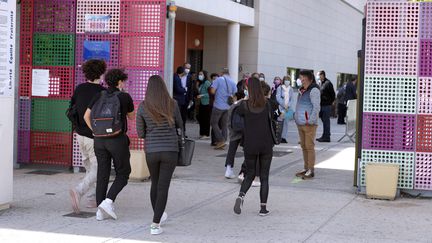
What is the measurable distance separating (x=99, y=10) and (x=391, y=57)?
4.62 m

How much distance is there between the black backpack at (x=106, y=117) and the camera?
7.47m

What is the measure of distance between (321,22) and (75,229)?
29106mm

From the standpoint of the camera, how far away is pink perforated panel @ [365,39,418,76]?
365 inches

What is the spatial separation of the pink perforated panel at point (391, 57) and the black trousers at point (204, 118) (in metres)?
7.99

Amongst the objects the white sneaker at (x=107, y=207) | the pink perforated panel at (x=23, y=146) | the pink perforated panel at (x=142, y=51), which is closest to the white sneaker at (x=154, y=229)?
the white sneaker at (x=107, y=207)

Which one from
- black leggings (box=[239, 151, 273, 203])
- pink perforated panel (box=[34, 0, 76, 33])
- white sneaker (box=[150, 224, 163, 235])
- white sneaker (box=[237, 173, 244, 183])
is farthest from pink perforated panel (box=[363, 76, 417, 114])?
pink perforated panel (box=[34, 0, 76, 33])

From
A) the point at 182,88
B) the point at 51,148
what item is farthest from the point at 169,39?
the point at 182,88

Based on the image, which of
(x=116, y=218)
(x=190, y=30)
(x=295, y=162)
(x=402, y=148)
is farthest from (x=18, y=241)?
(x=190, y=30)

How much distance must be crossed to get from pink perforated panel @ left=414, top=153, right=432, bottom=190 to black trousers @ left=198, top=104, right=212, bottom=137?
27.2 feet

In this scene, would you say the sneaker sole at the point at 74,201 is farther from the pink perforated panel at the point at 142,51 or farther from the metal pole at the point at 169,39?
the metal pole at the point at 169,39

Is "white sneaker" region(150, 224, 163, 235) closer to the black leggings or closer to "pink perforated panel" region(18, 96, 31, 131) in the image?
the black leggings

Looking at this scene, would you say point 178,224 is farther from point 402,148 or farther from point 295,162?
point 295,162

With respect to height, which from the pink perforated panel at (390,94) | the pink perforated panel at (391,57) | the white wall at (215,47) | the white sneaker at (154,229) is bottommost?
the white sneaker at (154,229)

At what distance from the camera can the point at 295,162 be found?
13188 millimetres
